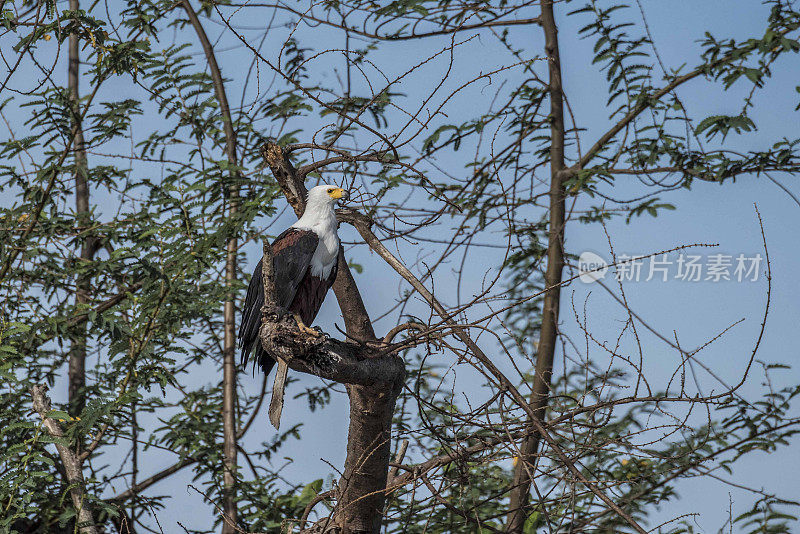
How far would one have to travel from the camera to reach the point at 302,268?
3268mm

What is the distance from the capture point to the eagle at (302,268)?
3.26 metres

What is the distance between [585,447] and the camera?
2.79 m

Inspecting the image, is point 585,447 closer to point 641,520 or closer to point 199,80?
point 641,520

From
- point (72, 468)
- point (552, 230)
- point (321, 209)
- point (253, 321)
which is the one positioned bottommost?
point (72, 468)

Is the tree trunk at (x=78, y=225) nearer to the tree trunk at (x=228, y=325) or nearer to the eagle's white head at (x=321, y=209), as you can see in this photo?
the tree trunk at (x=228, y=325)

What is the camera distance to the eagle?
3264 mm

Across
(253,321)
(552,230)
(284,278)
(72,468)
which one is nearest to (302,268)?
(284,278)

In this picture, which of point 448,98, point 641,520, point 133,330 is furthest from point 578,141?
point 133,330

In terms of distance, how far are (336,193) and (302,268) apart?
374 millimetres

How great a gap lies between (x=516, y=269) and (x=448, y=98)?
6.17 ft

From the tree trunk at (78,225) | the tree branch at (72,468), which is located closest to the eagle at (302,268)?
the tree branch at (72,468)

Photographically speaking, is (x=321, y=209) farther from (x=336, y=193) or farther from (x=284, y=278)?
(x=284, y=278)

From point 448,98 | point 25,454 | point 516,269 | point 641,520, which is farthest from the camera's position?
point 516,269

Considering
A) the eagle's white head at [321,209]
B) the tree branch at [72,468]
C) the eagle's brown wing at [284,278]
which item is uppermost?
the eagle's white head at [321,209]
